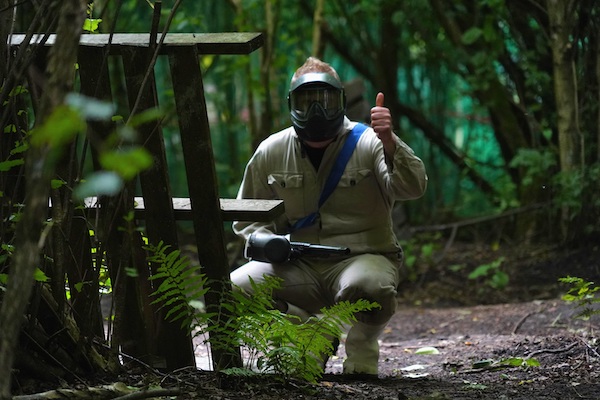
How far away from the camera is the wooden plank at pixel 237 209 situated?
3.50 m

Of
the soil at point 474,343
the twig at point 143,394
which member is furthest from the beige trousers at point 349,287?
the twig at point 143,394

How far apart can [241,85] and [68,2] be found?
949cm

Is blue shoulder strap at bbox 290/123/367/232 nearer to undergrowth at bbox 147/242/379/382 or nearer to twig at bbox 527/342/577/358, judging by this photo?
undergrowth at bbox 147/242/379/382

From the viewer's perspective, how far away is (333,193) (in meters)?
4.70

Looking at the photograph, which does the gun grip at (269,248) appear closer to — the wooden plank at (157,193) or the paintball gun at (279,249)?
the paintball gun at (279,249)

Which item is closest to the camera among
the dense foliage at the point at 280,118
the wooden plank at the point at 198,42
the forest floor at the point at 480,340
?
the dense foliage at the point at 280,118

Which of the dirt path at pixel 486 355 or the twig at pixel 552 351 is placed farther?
the twig at pixel 552 351

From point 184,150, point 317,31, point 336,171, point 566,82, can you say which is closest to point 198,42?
point 184,150

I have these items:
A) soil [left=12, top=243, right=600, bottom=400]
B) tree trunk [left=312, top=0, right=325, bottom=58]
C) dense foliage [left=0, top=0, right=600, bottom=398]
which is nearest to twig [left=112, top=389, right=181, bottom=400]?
soil [left=12, top=243, right=600, bottom=400]

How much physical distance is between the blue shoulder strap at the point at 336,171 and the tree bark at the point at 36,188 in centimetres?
270

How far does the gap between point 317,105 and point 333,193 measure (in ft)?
1.62

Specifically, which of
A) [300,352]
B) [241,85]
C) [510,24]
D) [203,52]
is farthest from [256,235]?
[241,85]

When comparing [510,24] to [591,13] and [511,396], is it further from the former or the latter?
[511,396]

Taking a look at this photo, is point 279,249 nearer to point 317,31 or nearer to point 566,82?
point 566,82
